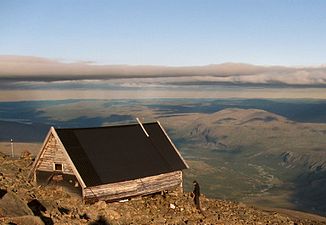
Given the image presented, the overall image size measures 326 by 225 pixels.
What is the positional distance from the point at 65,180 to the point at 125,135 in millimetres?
7774

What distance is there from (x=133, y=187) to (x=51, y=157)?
757cm

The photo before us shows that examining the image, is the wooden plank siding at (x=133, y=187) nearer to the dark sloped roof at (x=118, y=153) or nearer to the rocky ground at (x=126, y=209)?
the dark sloped roof at (x=118, y=153)

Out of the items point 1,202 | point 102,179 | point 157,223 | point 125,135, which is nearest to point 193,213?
point 157,223

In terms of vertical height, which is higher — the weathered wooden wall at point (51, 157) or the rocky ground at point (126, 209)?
the weathered wooden wall at point (51, 157)

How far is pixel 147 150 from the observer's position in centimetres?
4184

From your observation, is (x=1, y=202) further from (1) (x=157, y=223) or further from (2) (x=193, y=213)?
(2) (x=193, y=213)

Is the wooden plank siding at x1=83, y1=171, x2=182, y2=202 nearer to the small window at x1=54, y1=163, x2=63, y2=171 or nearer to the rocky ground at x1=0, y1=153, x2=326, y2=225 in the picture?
the rocky ground at x1=0, y1=153, x2=326, y2=225

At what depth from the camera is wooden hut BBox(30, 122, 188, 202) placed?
35.8 m

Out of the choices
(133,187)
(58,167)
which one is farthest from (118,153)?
(58,167)

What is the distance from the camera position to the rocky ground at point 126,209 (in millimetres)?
29373

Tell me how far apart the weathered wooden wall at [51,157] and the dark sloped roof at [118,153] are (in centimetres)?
93

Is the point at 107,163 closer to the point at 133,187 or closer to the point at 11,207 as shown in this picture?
the point at 133,187

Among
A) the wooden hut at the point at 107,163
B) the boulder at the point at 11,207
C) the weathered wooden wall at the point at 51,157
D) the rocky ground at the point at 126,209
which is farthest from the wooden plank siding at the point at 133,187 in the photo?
the boulder at the point at 11,207

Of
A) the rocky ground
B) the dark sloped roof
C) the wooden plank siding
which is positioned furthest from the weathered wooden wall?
the wooden plank siding
